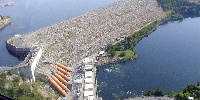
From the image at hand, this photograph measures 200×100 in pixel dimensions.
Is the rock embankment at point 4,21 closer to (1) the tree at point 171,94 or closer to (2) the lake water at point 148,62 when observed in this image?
(2) the lake water at point 148,62

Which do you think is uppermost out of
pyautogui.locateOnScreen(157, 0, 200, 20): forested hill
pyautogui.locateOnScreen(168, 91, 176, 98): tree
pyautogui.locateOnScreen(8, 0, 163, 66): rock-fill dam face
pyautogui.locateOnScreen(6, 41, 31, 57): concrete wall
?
pyautogui.locateOnScreen(157, 0, 200, 20): forested hill

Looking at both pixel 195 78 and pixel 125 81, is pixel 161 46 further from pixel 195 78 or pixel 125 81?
pixel 125 81

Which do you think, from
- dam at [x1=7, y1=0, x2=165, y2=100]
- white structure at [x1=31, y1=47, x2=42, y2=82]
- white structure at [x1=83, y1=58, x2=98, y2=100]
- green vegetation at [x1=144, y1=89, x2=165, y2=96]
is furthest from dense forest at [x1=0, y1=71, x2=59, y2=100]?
green vegetation at [x1=144, y1=89, x2=165, y2=96]

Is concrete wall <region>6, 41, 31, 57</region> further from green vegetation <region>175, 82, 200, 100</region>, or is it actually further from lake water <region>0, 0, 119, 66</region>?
green vegetation <region>175, 82, 200, 100</region>

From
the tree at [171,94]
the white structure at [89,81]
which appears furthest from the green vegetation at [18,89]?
the tree at [171,94]

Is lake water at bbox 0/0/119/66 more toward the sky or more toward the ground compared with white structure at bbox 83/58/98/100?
more toward the sky

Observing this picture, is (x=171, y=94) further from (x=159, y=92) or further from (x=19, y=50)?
(x=19, y=50)
